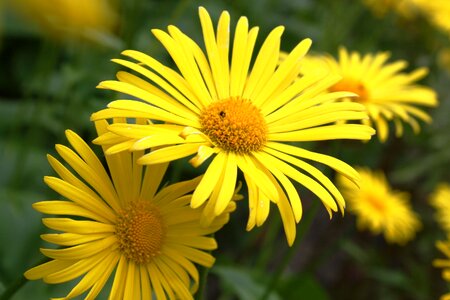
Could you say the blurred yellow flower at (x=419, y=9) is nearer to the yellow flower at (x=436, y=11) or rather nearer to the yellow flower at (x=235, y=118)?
the yellow flower at (x=436, y=11)

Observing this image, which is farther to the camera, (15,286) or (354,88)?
(354,88)

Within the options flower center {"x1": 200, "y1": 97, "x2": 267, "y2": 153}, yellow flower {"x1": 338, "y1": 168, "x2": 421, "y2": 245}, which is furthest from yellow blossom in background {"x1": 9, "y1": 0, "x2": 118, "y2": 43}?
yellow flower {"x1": 338, "y1": 168, "x2": 421, "y2": 245}

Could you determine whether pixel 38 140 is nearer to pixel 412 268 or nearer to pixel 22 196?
pixel 22 196

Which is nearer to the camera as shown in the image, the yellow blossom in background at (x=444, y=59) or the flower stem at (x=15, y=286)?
the flower stem at (x=15, y=286)

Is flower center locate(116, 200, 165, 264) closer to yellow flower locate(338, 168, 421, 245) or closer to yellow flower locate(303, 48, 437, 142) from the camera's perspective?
Answer: yellow flower locate(303, 48, 437, 142)

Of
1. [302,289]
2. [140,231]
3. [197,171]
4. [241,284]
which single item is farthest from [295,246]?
[197,171]

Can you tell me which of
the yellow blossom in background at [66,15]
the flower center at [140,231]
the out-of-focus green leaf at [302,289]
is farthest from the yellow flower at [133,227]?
the out-of-focus green leaf at [302,289]

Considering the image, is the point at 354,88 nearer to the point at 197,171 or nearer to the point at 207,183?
the point at 197,171
